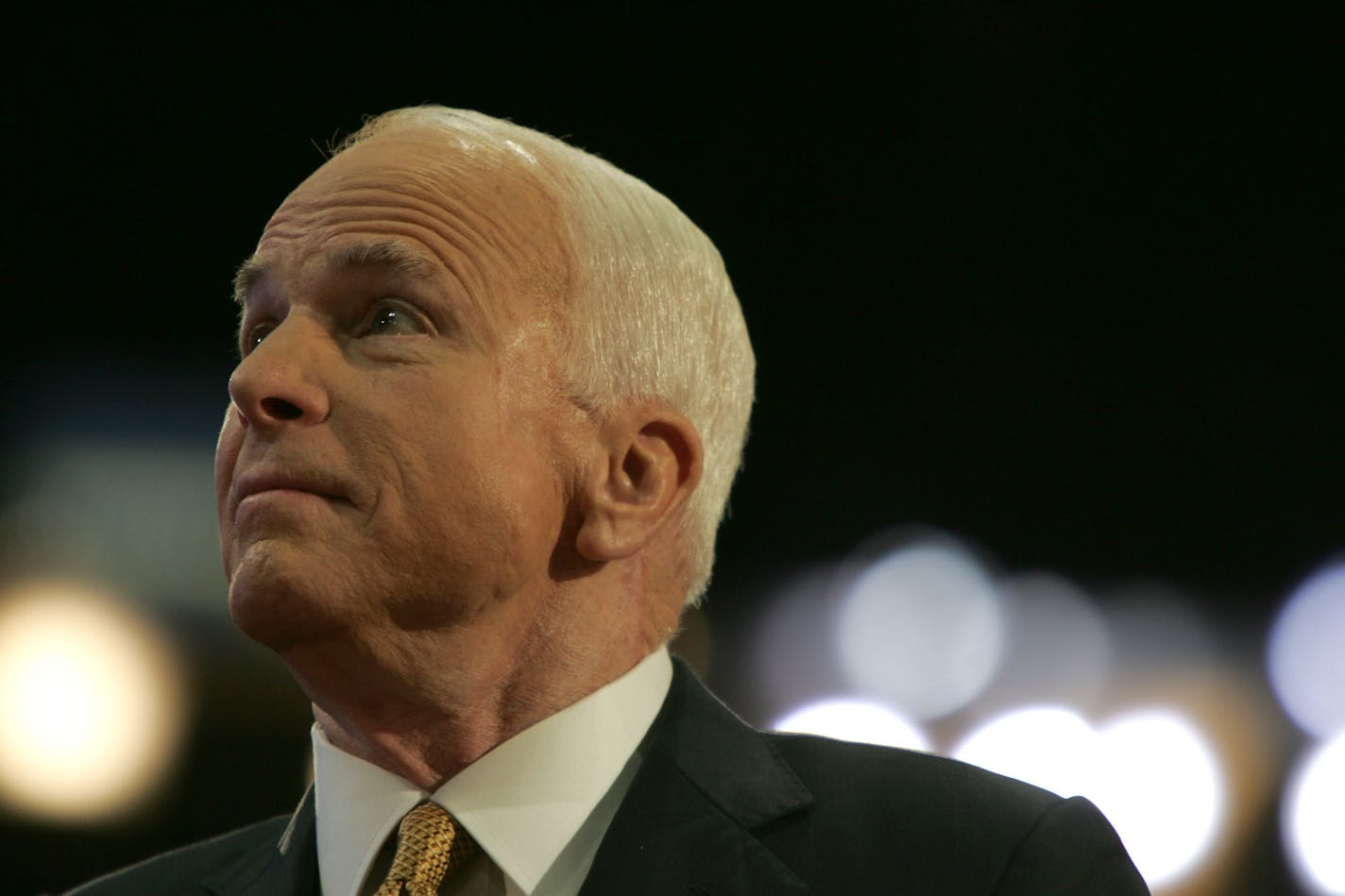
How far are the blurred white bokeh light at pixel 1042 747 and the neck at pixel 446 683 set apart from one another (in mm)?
3259

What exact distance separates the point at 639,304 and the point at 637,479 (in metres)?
0.24

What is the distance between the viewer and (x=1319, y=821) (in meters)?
4.78

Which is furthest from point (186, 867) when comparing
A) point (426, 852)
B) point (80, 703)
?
point (80, 703)

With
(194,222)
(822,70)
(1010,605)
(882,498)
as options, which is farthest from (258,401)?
(1010,605)

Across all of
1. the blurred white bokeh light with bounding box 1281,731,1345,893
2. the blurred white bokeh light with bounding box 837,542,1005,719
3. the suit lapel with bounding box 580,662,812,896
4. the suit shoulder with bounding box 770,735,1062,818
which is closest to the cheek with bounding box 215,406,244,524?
the suit lapel with bounding box 580,662,812,896

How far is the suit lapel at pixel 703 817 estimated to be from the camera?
6.25 feet

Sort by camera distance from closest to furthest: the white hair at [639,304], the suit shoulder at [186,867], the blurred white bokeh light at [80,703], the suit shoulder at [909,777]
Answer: the suit shoulder at [909,777]
the white hair at [639,304]
the suit shoulder at [186,867]
the blurred white bokeh light at [80,703]

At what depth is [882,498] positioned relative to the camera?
493 centimetres

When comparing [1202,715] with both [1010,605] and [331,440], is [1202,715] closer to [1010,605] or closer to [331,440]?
[1010,605]

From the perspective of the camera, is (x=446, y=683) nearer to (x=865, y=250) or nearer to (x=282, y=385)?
(x=282, y=385)

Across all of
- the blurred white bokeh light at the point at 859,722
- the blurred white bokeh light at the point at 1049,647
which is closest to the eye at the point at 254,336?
the blurred white bokeh light at the point at 1049,647

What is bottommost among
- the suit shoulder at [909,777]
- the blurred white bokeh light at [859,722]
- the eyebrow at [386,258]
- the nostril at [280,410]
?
the blurred white bokeh light at [859,722]

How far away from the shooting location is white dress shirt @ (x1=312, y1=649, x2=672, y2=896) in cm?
194

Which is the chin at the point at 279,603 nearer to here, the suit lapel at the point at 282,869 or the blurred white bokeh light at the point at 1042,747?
the suit lapel at the point at 282,869
